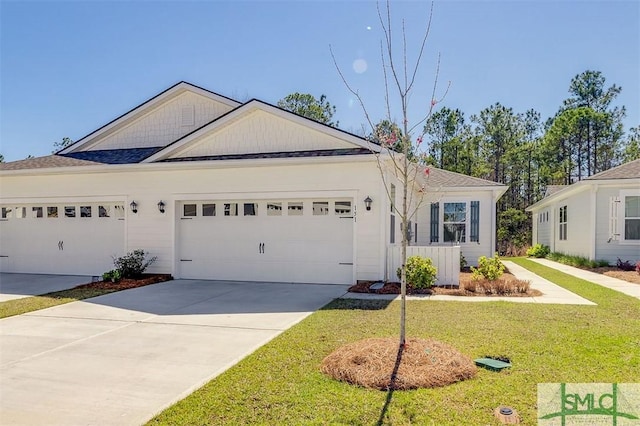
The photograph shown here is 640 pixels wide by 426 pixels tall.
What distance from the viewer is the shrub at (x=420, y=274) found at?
9523 millimetres

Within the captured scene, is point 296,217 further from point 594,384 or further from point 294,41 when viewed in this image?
point 594,384

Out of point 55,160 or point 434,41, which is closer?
point 434,41

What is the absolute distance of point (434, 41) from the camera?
5.59 meters

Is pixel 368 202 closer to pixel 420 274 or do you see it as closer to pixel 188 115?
pixel 420 274

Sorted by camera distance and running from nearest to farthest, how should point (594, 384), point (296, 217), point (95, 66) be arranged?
point (594, 384), point (296, 217), point (95, 66)

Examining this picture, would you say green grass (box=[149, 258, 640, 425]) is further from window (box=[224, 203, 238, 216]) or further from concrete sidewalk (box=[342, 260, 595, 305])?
window (box=[224, 203, 238, 216])

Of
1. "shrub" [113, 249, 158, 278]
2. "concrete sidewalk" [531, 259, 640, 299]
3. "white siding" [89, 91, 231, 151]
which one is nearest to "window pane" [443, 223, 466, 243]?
"concrete sidewalk" [531, 259, 640, 299]

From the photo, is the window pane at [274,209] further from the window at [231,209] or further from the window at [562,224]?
the window at [562,224]

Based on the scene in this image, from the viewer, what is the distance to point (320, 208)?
11.0 m

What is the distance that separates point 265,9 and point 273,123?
2854 mm

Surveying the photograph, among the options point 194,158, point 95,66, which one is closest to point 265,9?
point 194,158

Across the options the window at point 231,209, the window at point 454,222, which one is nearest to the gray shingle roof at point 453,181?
the window at point 454,222

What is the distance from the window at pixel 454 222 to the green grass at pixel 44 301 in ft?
37.5

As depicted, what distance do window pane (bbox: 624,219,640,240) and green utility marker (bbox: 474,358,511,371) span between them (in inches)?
504
